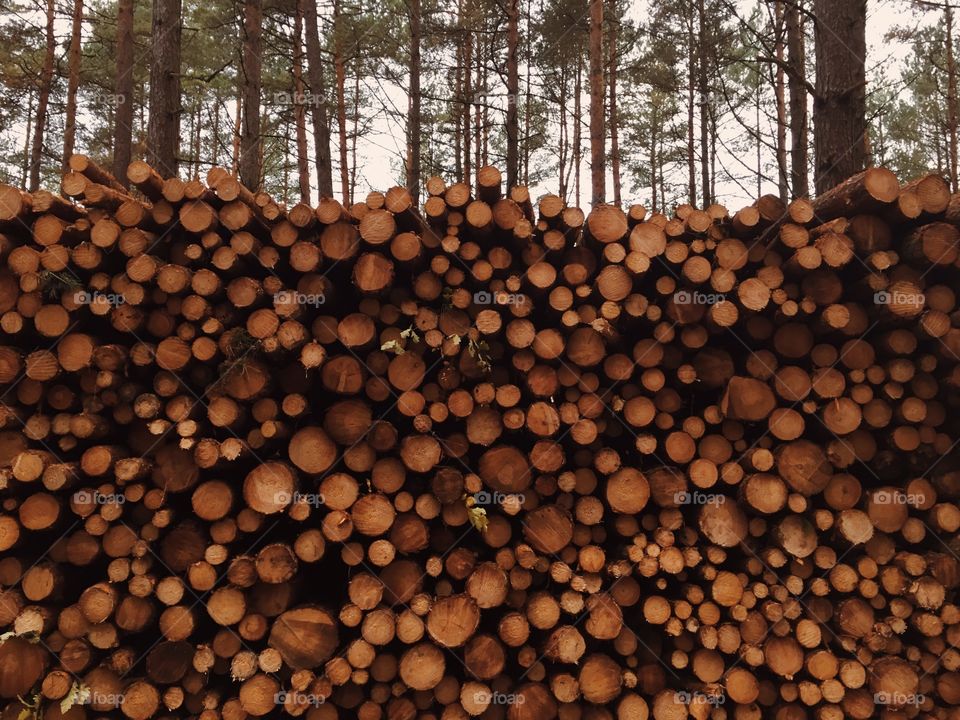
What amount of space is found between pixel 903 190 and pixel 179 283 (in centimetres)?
374

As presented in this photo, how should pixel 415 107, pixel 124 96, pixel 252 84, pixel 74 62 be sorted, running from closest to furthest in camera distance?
pixel 252 84 < pixel 124 96 < pixel 415 107 < pixel 74 62

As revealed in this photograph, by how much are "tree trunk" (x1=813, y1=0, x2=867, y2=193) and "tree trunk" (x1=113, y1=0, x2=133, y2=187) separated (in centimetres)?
924

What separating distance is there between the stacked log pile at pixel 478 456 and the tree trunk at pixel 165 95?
3688mm

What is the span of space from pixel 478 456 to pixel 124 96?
29.2 feet

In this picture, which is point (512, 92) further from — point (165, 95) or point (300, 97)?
point (165, 95)

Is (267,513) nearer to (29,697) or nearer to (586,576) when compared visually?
(29,697)

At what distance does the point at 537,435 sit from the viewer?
2.77m

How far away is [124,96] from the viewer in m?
8.12

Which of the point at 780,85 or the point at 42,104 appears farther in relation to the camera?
the point at 42,104

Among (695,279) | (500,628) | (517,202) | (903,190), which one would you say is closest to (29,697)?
(500,628)

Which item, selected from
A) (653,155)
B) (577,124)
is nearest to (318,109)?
(577,124)

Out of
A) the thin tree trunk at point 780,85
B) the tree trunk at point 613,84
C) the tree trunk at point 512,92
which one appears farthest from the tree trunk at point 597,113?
the thin tree trunk at point 780,85

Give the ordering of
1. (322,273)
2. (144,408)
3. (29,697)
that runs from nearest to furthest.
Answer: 1. (29,697)
2. (144,408)
3. (322,273)

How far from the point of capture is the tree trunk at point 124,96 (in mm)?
8195
